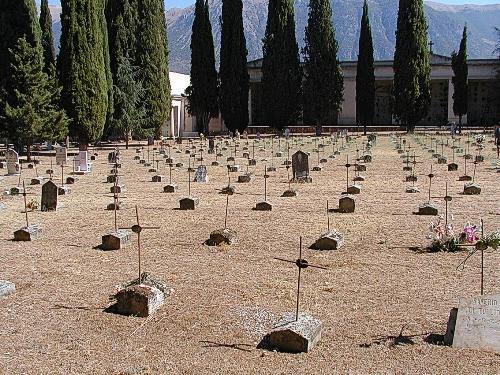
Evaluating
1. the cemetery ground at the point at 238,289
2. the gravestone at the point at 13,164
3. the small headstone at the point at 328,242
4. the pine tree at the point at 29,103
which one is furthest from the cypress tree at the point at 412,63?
the small headstone at the point at 328,242

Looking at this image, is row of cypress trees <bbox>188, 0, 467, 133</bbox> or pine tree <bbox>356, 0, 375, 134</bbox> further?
pine tree <bbox>356, 0, 375, 134</bbox>

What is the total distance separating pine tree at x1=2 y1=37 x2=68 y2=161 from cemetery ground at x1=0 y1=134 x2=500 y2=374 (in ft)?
44.7

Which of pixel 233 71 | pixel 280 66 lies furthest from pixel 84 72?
pixel 280 66

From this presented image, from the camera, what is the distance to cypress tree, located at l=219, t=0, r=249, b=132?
49812mm

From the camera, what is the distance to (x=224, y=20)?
51062 mm

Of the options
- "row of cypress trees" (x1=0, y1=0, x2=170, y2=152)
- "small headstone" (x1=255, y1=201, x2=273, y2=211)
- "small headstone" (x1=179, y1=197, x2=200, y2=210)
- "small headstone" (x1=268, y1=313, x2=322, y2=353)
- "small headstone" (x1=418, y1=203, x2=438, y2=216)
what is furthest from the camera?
"row of cypress trees" (x1=0, y1=0, x2=170, y2=152)

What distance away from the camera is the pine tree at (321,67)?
50688mm

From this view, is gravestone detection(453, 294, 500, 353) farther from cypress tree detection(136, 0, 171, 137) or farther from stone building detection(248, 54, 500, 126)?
stone building detection(248, 54, 500, 126)

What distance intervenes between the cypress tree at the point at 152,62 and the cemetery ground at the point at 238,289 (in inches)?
1034

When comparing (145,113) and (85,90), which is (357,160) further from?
(145,113)

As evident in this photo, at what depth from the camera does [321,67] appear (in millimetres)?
50844

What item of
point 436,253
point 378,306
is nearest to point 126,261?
point 378,306

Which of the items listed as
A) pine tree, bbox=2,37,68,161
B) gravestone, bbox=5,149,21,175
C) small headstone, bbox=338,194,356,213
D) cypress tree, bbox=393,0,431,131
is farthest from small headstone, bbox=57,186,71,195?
cypress tree, bbox=393,0,431,131

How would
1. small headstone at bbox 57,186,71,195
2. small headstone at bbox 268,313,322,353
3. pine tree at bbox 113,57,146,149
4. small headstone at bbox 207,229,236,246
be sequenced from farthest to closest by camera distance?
pine tree at bbox 113,57,146,149 < small headstone at bbox 57,186,71,195 < small headstone at bbox 207,229,236,246 < small headstone at bbox 268,313,322,353
